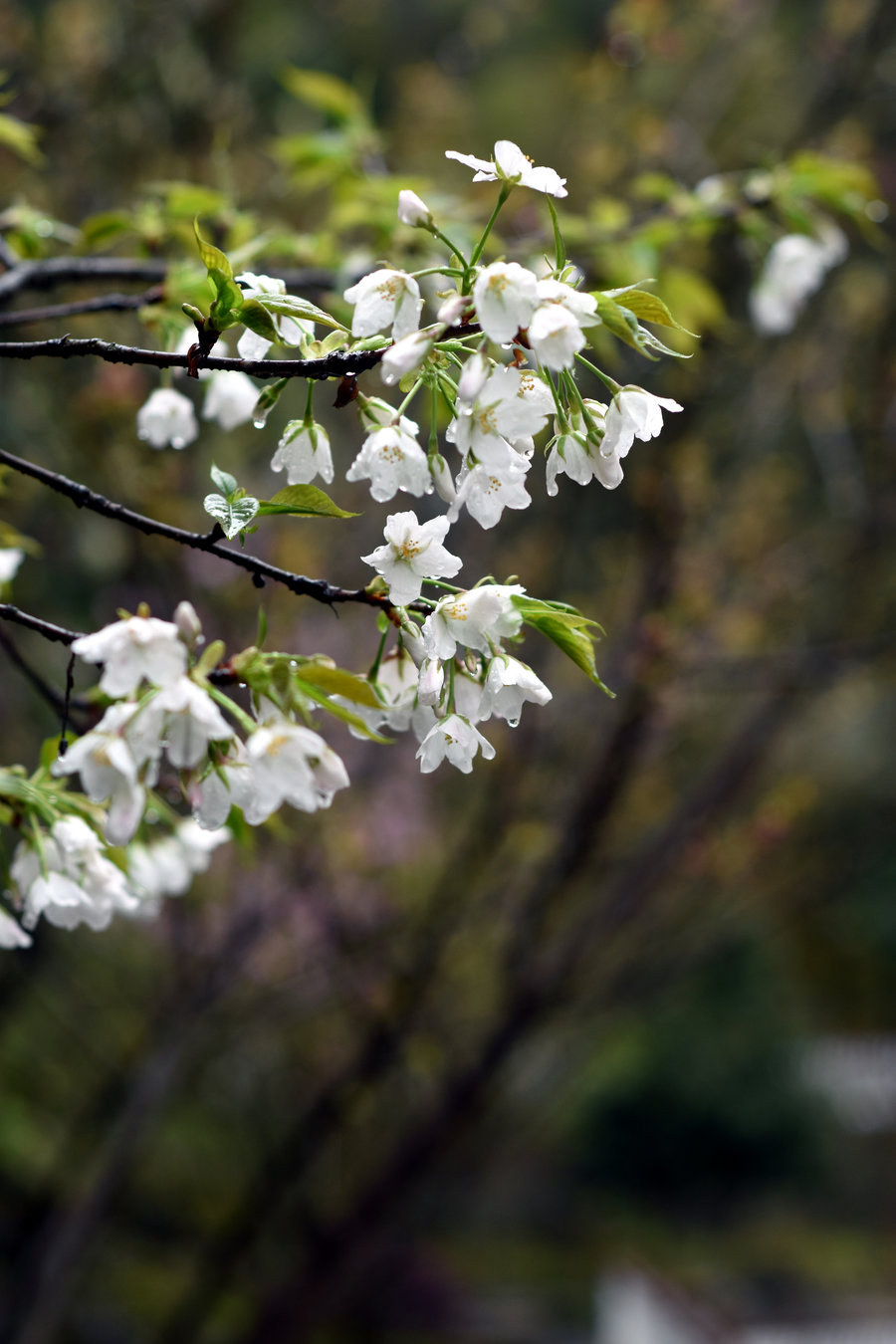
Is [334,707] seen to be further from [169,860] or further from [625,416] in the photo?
[169,860]

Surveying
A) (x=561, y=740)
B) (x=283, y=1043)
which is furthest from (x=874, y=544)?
(x=283, y=1043)

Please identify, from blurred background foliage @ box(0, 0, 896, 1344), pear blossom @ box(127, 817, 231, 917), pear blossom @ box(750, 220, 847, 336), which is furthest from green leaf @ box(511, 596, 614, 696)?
pear blossom @ box(750, 220, 847, 336)

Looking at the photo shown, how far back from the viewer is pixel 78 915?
110 centimetres

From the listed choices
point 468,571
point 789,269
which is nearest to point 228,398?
point 789,269

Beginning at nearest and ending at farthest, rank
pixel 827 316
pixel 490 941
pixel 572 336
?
1. pixel 572 336
2. pixel 827 316
3. pixel 490 941

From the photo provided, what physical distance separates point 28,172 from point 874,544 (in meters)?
2.96

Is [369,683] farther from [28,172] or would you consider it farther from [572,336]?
[28,172]

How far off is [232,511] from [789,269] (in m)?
1.50

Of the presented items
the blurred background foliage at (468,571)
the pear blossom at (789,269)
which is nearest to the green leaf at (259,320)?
the blurred background foliage at (468,571)

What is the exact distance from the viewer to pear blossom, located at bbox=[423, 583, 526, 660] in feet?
2.95

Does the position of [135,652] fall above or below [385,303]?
below

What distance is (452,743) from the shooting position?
0.95 m

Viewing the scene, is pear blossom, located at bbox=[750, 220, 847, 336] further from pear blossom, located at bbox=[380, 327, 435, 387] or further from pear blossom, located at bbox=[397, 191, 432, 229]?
pear blossom, located at bbox=[380, 327, 435, 387]

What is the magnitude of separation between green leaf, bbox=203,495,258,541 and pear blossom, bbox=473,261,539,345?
9.9 inches
